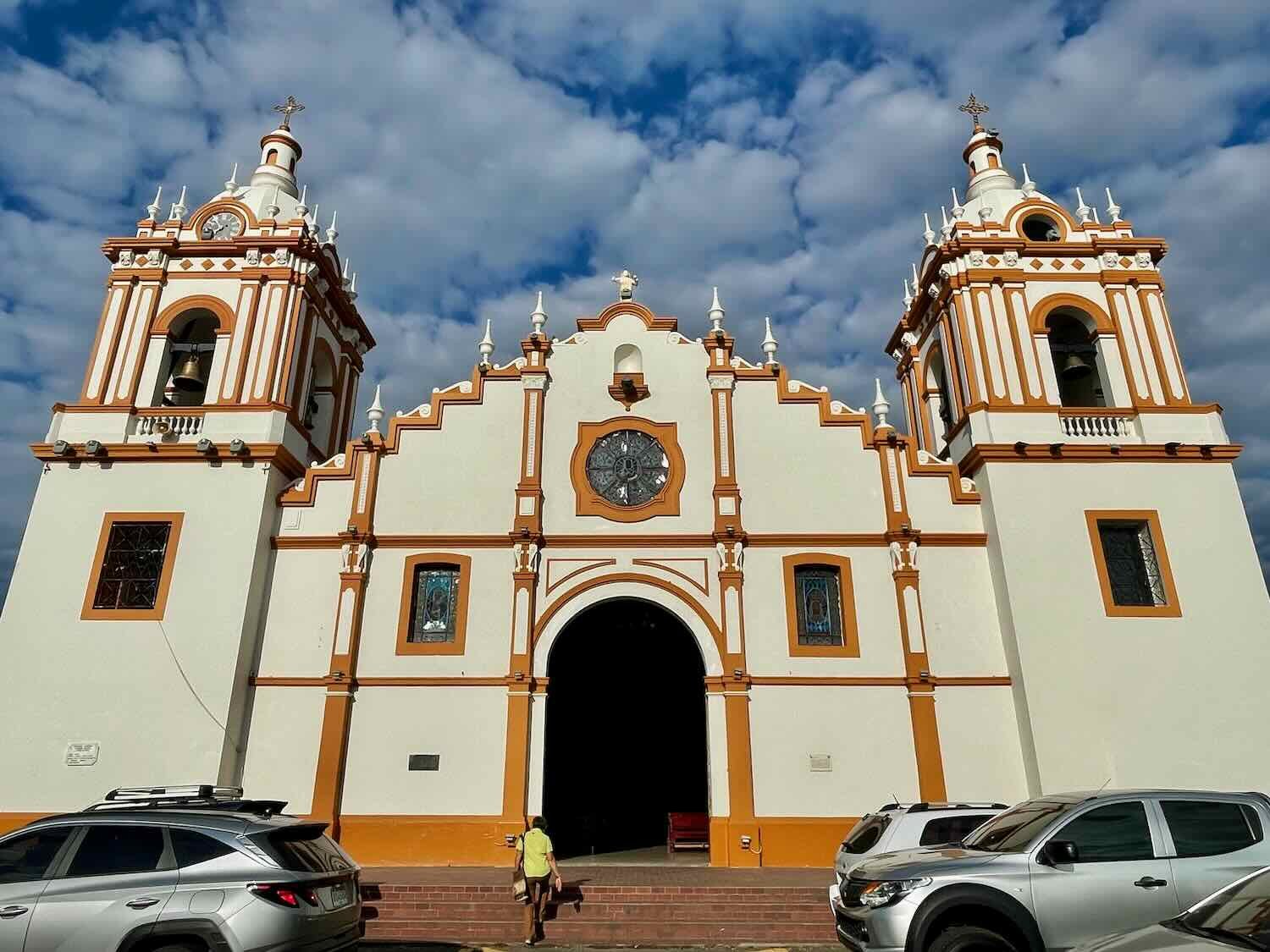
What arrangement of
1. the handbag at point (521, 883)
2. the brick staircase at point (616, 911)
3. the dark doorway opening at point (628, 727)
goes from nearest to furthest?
1. the handbag at point (521, 883)
2. the brick staircase at point (616, 911)
3. the dark doorway opening at point (628, 727)

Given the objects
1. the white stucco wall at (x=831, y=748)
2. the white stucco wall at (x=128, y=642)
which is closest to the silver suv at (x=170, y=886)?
the white stucco wall at (x=128, y=642)

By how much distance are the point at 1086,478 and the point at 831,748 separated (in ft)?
23.2

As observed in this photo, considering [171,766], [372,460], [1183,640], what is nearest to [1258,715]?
Result: [1183,640]

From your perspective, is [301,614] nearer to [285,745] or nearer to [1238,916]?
[285,745]

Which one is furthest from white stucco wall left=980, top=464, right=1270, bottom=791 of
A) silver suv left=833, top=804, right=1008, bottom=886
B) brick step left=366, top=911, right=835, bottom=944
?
silver suv left=833, top=804, right=1008, bottom=886

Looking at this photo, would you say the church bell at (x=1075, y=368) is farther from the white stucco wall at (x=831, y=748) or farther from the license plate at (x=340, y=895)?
the license plate at (x=340, y=895)

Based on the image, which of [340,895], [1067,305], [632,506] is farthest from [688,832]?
[1067,305]

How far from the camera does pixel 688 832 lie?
53.6ft

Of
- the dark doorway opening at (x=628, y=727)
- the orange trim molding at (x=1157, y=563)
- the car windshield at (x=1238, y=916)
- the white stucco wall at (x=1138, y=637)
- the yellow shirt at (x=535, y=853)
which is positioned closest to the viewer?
the car windshield at (x=1238, y=916)

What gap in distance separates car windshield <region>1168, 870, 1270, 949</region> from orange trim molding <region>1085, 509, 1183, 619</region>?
1119 cm

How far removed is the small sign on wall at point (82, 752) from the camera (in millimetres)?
13977

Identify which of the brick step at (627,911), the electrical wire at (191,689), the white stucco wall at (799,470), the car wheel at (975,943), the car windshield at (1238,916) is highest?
the white stucco wall at (799,470)

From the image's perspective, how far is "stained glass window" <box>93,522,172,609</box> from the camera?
1518 cm

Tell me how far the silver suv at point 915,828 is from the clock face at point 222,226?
57.8ft
